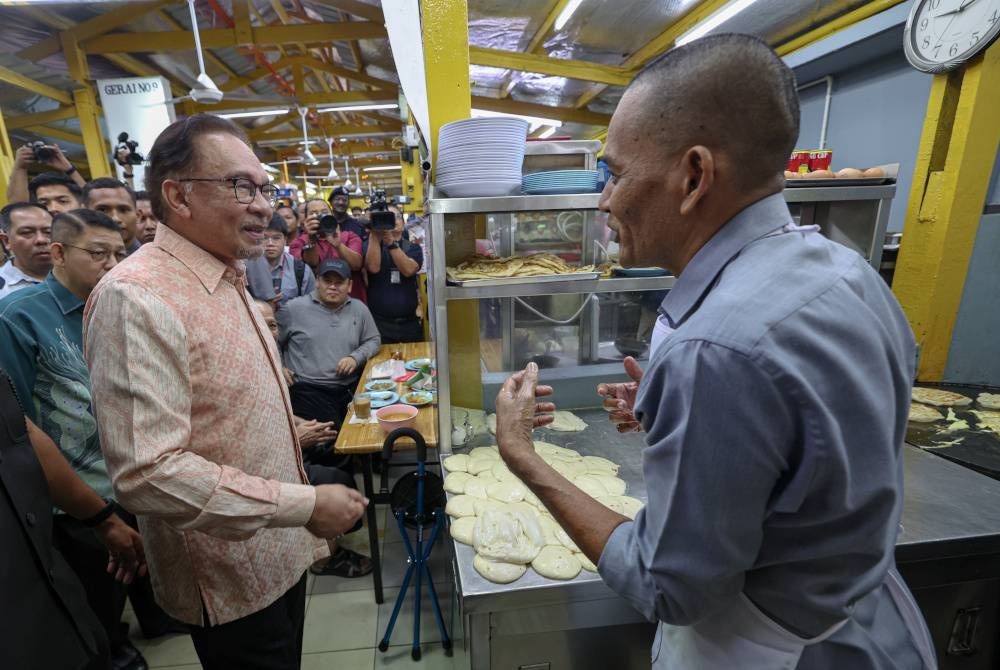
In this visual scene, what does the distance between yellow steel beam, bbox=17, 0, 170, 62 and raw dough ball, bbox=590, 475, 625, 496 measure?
276 inches

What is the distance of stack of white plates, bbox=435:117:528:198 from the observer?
1.71 meters

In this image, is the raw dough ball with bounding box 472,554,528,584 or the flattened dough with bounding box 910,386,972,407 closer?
the raw dough ball with bounding box 472,554,528,584

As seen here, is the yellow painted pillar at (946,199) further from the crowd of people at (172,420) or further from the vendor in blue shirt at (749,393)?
the crowd of people at (172,420)

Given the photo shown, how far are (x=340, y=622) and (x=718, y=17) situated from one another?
5.58 m

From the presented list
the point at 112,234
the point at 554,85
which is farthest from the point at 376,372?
Result: the point at 554,85

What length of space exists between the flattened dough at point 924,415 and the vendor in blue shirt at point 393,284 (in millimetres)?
3587

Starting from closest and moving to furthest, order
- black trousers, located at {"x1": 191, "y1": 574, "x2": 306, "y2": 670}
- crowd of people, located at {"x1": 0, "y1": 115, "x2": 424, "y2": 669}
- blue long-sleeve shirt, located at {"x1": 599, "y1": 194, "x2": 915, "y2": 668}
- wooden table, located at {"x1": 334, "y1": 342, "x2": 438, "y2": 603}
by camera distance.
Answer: blue long-sleeve shirt, located at {"x1": 599, "y1": 194, "x2": 915, "y2": 668} → crowd of people, located at {"x1": 0, "y1": 115, "x2": 424, "y2": 669} → black trousers, located at {"x1": 191, "y1": 574, "x2": 306, "y2": 670} → wooden table, located at {"x1": 334, "y1": 342, "x2": 438, "y2": 603}

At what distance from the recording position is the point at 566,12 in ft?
14.4

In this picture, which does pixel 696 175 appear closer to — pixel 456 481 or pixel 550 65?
pixel 456 481

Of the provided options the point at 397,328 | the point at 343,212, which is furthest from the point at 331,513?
the point at 343,212

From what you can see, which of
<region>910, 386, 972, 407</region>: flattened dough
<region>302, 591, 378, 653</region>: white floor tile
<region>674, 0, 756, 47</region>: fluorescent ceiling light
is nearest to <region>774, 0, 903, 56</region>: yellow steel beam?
<region>674, 0, 756, 47</region>: fluorescent ceiling light

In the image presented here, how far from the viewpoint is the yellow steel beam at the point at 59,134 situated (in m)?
8.49

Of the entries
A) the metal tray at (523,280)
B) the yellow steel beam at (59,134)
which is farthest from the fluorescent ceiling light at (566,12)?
the yellow steel beam at (59,134)

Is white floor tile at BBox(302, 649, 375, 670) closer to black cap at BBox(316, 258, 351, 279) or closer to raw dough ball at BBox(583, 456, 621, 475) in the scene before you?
raw dough ball at BBox(583, 456, 621, 475)
